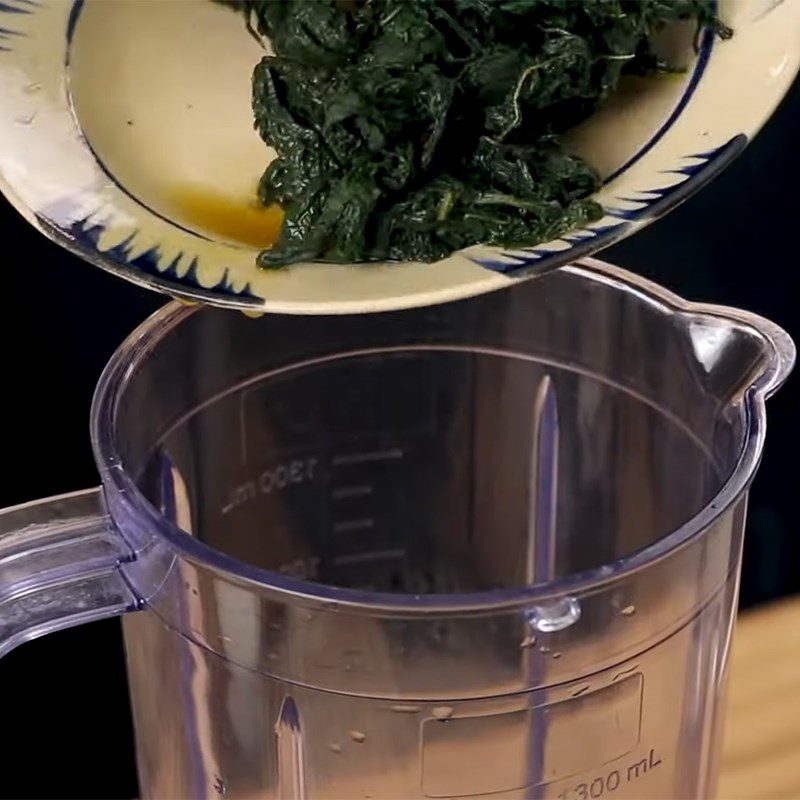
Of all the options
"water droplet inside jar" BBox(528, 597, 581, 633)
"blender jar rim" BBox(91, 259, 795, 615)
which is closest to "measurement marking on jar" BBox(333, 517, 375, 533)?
"blender jar rim" BBox(91, 259, 795, 615)

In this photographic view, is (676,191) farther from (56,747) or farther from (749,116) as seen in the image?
(56,747)

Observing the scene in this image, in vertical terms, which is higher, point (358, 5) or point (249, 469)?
point (358, 5)

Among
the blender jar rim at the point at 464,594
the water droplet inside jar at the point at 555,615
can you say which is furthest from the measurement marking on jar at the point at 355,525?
the water droplet inside jar at the point at 555,615

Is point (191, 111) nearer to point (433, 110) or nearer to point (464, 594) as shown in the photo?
point (433, 110)

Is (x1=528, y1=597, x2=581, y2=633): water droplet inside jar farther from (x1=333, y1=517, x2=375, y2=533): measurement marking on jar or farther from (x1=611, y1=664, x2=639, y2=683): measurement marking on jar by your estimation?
(x1=333, y1=517, x2=375, y2=533): measurement marking on jar

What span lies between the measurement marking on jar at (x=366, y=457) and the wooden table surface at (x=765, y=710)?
327mm

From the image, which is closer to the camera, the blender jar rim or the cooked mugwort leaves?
the blender jar rim

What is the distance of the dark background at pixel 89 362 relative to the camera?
35.3 inches

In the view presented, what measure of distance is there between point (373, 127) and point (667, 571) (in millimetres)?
256

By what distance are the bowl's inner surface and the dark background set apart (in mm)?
210

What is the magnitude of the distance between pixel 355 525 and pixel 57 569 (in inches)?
11.2

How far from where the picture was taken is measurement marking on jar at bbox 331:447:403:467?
0.79m

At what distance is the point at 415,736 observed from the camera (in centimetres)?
57

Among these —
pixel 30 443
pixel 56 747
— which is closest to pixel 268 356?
pixel 30 443
